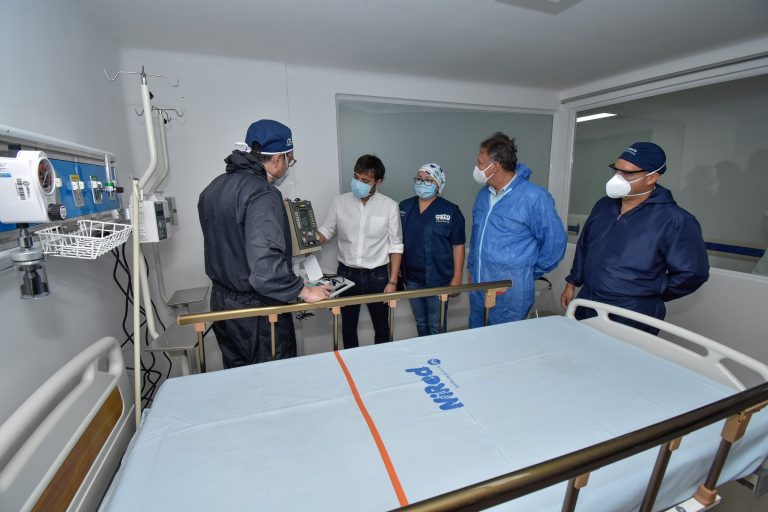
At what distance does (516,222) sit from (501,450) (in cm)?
154

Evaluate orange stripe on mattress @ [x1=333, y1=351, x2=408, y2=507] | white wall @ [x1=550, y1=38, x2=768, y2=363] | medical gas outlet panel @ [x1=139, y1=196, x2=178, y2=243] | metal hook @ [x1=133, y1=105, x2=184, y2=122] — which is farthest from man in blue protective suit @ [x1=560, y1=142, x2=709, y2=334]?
metal hook @ [x1=133, y1=105, x2=184, y2=122]

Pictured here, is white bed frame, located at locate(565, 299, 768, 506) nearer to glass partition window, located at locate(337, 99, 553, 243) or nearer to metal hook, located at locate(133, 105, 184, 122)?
glass partition window, located at locate(337, 99, 553, 243)

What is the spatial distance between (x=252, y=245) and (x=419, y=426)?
1.05m

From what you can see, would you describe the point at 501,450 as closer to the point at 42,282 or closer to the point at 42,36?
the point at 42,282

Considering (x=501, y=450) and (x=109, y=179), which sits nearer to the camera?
(x=501, y=450)

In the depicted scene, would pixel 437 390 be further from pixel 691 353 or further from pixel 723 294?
pixel 723 294

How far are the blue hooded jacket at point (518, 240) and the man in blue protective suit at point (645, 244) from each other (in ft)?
0.98

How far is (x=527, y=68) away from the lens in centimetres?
295

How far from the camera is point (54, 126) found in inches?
56.7

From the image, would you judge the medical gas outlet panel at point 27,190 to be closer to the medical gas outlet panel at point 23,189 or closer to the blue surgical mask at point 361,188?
the medical gas outlet panel at point 23,189

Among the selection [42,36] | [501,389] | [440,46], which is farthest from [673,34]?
[42,36]

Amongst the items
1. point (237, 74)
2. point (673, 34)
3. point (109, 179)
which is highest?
point (673, 34)

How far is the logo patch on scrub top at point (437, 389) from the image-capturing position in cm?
122

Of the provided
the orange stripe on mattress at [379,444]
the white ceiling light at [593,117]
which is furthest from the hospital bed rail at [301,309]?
the white ceiling light at [593,117]
